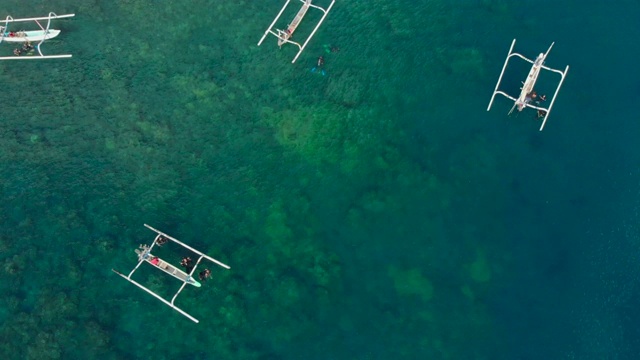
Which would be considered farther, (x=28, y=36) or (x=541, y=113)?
(x=28, y=36)

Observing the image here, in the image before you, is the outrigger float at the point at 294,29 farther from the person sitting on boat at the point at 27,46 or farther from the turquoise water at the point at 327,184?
the person sitting on boat at the point at 27,46

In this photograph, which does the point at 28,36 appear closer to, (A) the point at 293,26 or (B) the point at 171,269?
(A) the point at 293,26

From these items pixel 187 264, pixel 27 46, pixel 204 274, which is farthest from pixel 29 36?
pixel 204 274

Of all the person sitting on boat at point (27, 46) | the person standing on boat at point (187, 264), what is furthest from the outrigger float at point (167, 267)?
the person sitting on boat at point (27, 46)

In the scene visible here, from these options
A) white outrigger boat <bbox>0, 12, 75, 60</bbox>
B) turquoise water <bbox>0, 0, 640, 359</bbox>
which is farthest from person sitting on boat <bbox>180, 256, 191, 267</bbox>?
white outrigger boat <bbox>0, 12, 75, 60</bbox>

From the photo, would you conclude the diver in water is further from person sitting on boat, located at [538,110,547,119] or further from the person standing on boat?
the person standing on boat

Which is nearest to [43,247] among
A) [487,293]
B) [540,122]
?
[487,293]

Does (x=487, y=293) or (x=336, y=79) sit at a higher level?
(x=336, y=79)

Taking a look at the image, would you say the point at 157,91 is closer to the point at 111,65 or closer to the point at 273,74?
the point at 111,65

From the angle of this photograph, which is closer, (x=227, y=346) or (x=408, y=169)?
(x=227, y=346)
